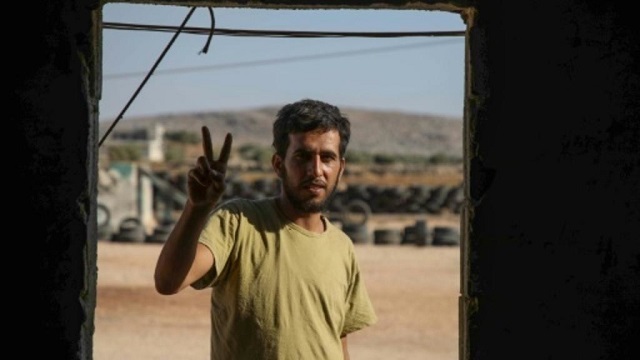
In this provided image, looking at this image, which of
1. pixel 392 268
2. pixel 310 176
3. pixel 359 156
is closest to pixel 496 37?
pixel 310 176

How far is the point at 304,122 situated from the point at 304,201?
311 mm

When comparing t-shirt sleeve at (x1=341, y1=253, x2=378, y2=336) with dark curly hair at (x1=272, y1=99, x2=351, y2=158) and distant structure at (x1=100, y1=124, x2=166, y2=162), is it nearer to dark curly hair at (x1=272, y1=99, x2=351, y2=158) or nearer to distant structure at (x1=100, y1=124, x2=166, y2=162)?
dark curly hair at (x1=272, y1=99, x2=351, y2=158)

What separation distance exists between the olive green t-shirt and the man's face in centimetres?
10

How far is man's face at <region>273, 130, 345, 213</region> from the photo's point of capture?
165 inches

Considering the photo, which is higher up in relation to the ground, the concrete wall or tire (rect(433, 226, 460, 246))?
the concrete wall

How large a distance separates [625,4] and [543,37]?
0.96ft

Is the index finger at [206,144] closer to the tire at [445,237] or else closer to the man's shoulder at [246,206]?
the man's shoulder at [246,206]

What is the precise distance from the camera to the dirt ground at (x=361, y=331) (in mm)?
12750

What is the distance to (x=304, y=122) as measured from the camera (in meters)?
4.29

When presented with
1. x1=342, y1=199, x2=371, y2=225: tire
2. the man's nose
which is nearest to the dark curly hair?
the man's nose

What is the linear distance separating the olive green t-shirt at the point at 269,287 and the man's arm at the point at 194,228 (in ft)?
0.36

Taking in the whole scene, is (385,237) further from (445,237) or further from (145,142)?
(145,142)

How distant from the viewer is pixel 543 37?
3764mm

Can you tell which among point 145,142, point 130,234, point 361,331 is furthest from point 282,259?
point 145,142
